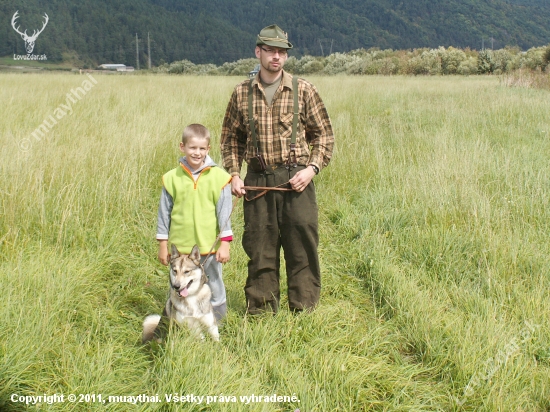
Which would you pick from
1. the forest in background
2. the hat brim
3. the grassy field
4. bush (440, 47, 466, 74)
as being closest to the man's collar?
the hat brim

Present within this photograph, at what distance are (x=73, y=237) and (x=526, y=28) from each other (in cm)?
14775

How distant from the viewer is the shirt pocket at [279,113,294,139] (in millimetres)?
2863

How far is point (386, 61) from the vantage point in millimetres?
36781

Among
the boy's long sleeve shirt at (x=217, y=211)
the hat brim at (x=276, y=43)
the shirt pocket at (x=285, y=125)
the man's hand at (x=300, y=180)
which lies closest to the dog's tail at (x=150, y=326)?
the boy's long sleeve shirt at (x=217, y=211)

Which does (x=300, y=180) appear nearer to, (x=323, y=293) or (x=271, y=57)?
(x=271, y=57)

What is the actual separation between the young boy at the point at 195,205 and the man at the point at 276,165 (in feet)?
1.13

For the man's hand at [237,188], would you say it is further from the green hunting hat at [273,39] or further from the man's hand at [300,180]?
the green hunting hat at [273,39]

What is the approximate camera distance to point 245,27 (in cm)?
15650

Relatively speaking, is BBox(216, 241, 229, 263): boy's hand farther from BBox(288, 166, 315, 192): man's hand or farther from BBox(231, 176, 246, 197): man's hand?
BBox(288, 166, 315, 192): man's hand

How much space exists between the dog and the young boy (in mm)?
181

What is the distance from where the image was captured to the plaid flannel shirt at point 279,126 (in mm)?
2863

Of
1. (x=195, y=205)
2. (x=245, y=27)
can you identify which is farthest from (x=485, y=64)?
(x=245, y=27)

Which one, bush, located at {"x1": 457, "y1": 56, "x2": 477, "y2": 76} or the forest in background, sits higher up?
the forest in background

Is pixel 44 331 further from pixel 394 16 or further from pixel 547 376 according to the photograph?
pixel 394 16
